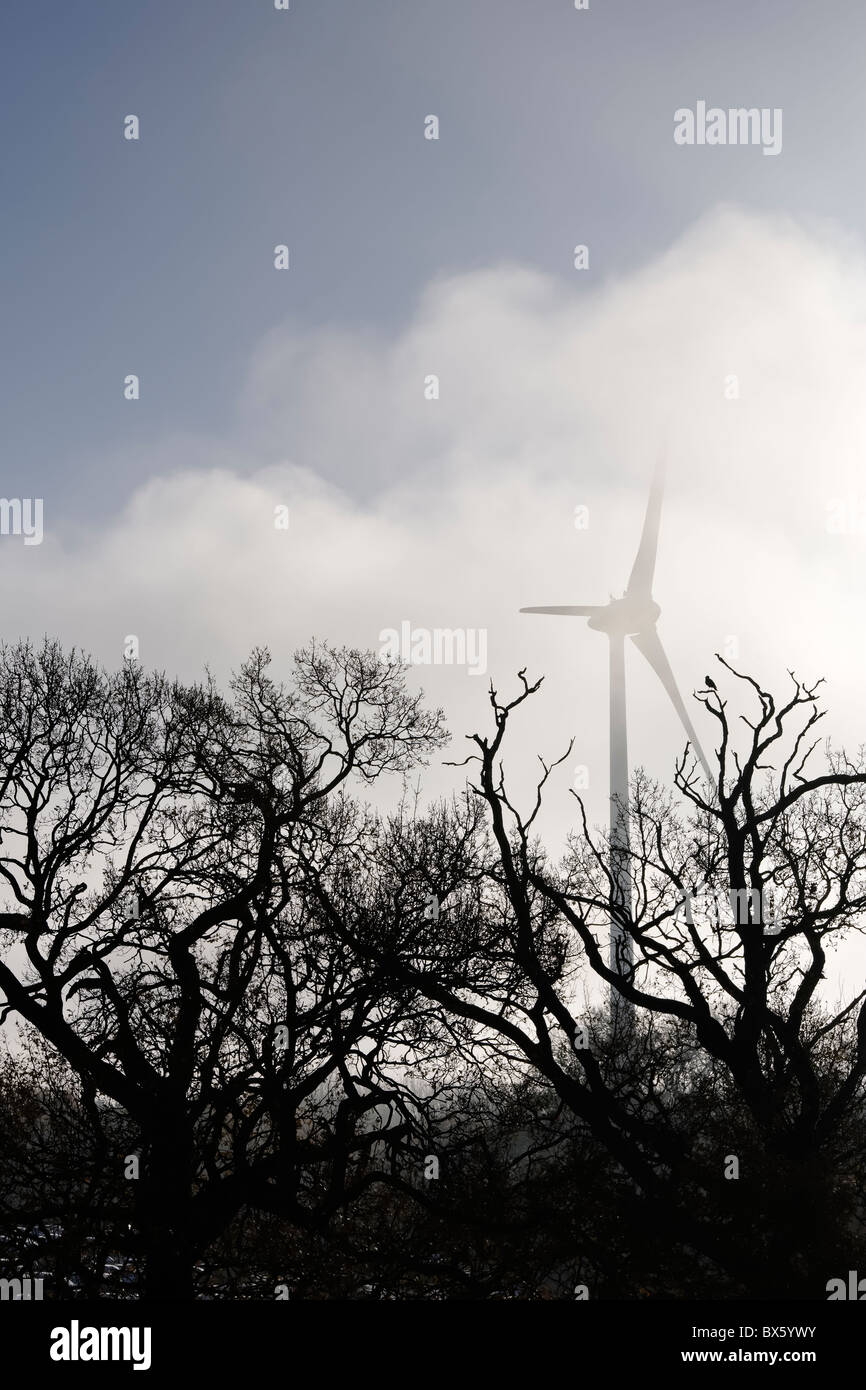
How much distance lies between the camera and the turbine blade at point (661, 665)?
1657 inches

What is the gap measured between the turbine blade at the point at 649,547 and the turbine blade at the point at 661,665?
2.63 meters

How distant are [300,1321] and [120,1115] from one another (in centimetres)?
841

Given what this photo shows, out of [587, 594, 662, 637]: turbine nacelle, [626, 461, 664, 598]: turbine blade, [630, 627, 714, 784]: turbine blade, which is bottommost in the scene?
[630, 627, 714, 784]: turbine blade

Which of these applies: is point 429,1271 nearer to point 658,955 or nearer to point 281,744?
point 658,955

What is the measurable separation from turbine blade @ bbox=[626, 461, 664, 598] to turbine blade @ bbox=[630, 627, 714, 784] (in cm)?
263

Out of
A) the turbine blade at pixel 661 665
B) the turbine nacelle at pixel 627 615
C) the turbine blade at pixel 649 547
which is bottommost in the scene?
the turbine blade at pixel 661 665

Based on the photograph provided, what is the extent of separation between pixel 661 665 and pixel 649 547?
5470 millimetres

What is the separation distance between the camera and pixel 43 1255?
66.9ft

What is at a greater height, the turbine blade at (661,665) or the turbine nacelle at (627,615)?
the turbine nacelle at (627,615)

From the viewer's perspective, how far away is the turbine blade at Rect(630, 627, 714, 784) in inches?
1657

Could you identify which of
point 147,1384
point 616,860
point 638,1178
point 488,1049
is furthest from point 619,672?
point 147,1384

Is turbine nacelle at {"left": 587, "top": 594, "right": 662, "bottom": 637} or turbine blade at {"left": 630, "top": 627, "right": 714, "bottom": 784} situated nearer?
turbine blade at {"left": 630, "top": 627, "right": 714, "bottom": 784}

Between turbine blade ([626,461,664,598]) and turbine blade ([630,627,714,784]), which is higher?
turbine blade ([626,461,664,598])

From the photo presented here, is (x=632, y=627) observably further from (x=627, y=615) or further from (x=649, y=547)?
(x=649, y=547)
